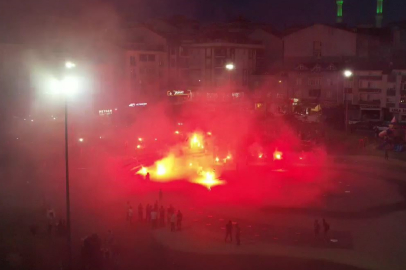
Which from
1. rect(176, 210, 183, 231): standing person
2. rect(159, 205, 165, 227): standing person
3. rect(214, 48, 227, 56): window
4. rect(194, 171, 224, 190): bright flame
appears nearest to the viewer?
rect(176, 210, 183, 231): standing person

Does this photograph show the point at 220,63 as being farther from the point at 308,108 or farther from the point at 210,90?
the point at 308,108

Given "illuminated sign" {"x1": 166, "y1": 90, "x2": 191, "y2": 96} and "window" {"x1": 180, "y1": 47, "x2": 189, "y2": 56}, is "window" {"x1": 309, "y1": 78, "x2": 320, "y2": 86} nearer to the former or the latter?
"illuminated sign" {"x1": 166, "y1": 90, "x2": 191, "y2": 96}

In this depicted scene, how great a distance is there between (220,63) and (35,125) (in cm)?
1591

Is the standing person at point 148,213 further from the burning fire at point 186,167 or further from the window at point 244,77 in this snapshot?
the window at point 244,77

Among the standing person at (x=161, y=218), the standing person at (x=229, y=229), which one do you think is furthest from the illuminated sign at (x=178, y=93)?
the standing person at (x=229, y=229)

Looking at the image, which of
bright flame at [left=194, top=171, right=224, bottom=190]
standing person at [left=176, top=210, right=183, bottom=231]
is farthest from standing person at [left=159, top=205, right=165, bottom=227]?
bright flame at [left=194, top=171, right=224, bottom=190]

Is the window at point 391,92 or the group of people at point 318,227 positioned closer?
the group of people at point 318,227

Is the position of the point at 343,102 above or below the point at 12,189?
above

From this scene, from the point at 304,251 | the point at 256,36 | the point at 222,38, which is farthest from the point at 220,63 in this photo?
the point at 304,251

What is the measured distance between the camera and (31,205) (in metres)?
14.1

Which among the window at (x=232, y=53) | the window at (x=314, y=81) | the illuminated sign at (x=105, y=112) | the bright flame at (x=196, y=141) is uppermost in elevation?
the window at (x=232, y=53)

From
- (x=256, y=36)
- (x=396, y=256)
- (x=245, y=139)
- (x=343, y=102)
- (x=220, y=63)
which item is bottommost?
(x=396, y=256)

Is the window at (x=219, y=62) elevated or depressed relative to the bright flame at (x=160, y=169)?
elevated

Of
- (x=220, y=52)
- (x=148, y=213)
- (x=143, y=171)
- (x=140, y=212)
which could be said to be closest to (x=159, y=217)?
(x=148, y=213)
